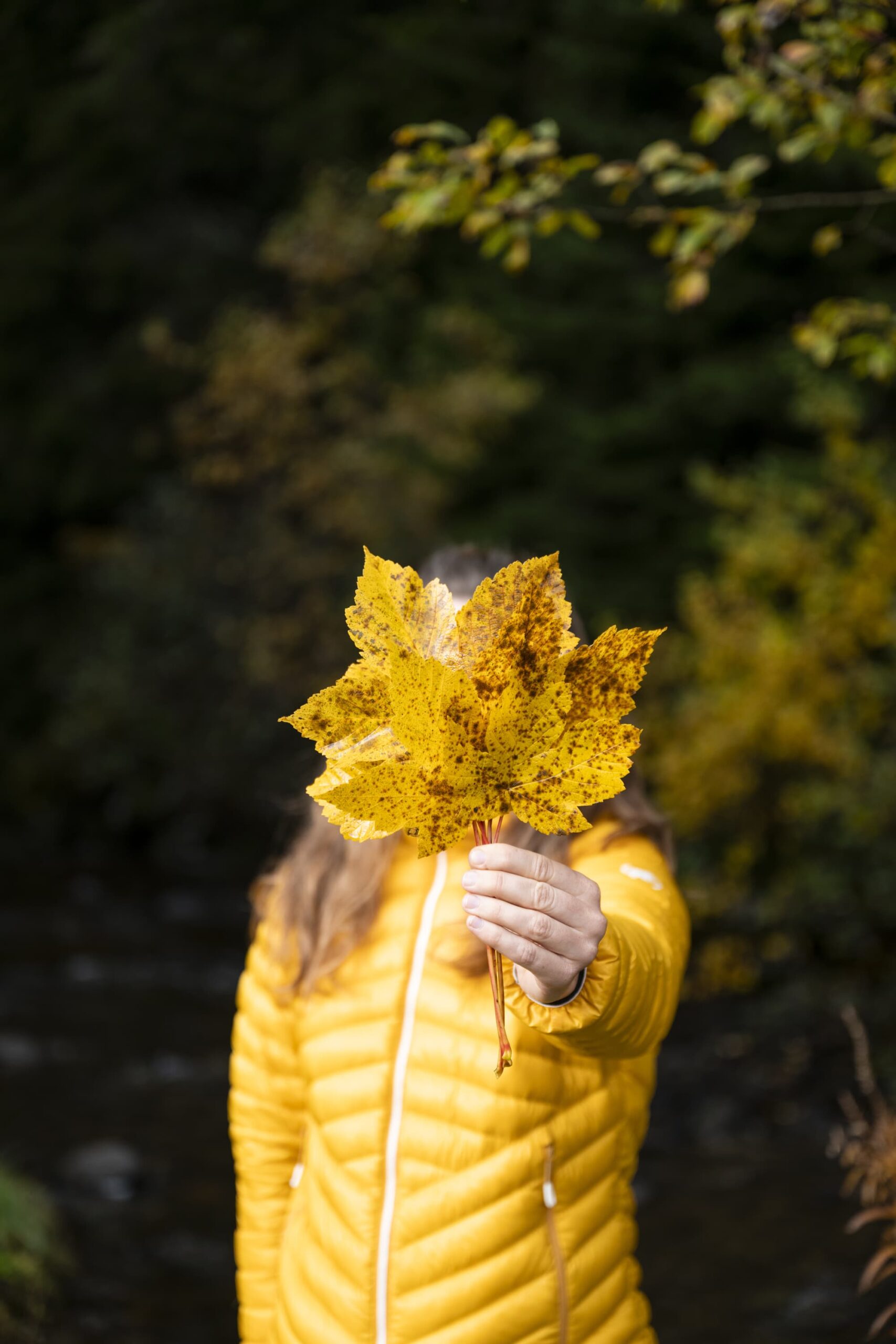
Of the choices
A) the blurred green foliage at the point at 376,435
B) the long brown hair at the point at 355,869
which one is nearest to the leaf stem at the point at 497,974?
the long brown hair at the point at 355,869

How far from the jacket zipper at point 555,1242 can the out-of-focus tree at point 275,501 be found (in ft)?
30.2

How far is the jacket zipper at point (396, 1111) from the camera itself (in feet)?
5.06

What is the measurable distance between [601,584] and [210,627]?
13.9 ft

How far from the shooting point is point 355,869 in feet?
5.67

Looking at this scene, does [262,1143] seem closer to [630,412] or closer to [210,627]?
[630,412]

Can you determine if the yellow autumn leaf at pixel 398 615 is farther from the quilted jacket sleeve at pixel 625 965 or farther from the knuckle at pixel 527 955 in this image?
the quilted jacket sleeve at pixel 625 965

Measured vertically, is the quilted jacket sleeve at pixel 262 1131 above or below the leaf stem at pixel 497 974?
below

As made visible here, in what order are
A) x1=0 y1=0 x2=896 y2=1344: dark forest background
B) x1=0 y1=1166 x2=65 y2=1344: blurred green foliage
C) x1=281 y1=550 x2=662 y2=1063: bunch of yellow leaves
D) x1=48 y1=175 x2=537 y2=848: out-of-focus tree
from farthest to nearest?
x1=48 y1=175 x2=537 y2=848: out-of-focus tree < x1=0 y1=0 x2=896 y2=1344: dark forest background < x1=0 y1=1166 x2=65 y2=1344: blurred green foliage < x1=281 y1=550 x2=662 y2=1063: bunch of yellow leaves

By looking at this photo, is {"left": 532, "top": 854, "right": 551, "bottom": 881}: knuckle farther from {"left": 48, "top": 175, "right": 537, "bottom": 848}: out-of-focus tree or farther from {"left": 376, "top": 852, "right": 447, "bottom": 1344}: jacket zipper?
{"left": 48, "top": 175, "right": 537, "bottom": 848}: out-of-focus tree

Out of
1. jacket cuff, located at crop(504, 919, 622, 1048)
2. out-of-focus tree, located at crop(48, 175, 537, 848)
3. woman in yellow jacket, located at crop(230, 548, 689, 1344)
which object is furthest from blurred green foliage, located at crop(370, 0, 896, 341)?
out-of-focus tree, located at crop(48, 175, 537, 848)

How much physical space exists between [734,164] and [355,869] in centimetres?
198

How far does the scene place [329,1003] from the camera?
167 centimetres

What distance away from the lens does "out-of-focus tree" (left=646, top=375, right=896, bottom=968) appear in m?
6.27

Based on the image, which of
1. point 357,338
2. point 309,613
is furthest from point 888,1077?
point 357,338
